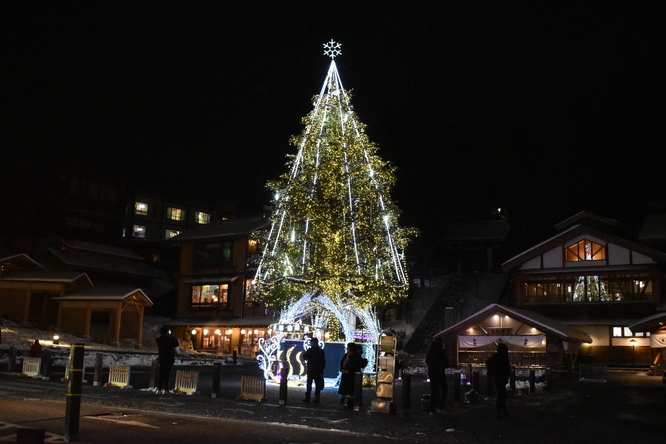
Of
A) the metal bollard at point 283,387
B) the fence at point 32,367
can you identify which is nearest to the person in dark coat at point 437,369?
the metal bollard at point 283,387

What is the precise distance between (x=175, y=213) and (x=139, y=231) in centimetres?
503

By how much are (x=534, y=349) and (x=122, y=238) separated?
4546 cm

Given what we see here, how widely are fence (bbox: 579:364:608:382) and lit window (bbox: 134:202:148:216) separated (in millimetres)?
52142

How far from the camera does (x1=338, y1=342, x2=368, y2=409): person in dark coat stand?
1452 centimetres

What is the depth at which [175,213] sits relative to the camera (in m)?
72.1

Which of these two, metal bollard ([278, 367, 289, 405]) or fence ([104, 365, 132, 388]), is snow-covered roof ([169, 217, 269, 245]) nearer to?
fence ([104, 365, 132, 388])

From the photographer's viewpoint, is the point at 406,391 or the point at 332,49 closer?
the point at 406,391

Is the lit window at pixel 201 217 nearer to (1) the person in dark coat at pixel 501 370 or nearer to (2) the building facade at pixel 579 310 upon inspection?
(2) the building facade at pixel 579 310

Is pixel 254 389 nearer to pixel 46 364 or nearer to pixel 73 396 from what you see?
pixel 73 396

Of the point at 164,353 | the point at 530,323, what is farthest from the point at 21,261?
the point at 530,323

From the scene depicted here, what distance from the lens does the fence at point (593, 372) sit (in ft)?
95.0

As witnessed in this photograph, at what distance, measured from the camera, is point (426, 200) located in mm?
52281

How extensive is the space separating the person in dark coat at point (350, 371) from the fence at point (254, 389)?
77.6 inches

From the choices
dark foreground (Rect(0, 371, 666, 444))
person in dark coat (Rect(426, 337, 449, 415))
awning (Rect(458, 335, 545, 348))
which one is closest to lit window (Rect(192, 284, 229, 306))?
awning (Rect(458, 335, 545, 348))
